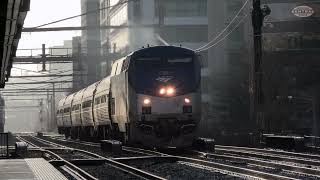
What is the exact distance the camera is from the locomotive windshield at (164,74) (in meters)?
21.8

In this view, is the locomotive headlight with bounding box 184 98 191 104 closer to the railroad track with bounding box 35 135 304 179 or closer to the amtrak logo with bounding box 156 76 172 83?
the amtrak logo with bounding box 156 76 172 83

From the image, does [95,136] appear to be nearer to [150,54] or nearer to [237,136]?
[237,136]

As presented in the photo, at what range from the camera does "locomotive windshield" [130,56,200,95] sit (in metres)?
21.8

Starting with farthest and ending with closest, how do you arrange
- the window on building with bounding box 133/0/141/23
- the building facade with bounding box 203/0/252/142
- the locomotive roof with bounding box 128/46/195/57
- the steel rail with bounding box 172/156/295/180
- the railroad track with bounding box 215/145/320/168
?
the window on building with bounding box 133/0/141/23, the building facade with bounding box 203/0/252/142, the locomotive roof with bounding box 128/46/195/57, the railroad track with bounding box 215/145/320/168, the steel rail with bounding box 172/156/295/180

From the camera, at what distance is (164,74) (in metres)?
22.2

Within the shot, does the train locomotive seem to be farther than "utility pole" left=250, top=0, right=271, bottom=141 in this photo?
No

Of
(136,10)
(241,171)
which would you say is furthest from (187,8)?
(241,171)

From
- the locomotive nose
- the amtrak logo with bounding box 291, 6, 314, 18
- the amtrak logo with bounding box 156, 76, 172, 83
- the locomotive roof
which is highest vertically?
the amtrak logo with bounding box 291, 6, 314, 18

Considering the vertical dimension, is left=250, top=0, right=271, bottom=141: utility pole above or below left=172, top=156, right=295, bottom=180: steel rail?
above

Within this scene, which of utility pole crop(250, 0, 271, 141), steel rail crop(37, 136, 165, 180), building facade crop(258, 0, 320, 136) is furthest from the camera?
building facade crop(258, 0, 320, 136)

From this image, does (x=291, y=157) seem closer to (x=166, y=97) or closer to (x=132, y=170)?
(x=166, y=97)

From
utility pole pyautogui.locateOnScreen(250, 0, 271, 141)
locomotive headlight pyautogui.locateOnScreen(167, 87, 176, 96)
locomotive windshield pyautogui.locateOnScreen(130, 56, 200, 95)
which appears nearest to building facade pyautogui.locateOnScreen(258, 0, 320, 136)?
utility pole pyautogui.locateOnScreen(250, 0, 271, 141)

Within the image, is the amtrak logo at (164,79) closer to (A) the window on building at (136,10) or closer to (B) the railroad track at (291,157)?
(B) the railroad track at (291,157)

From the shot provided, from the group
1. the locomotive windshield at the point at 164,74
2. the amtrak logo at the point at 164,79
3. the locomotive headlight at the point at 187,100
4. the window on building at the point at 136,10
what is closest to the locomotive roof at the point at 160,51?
the locomotive windshield at the point at 164,74
